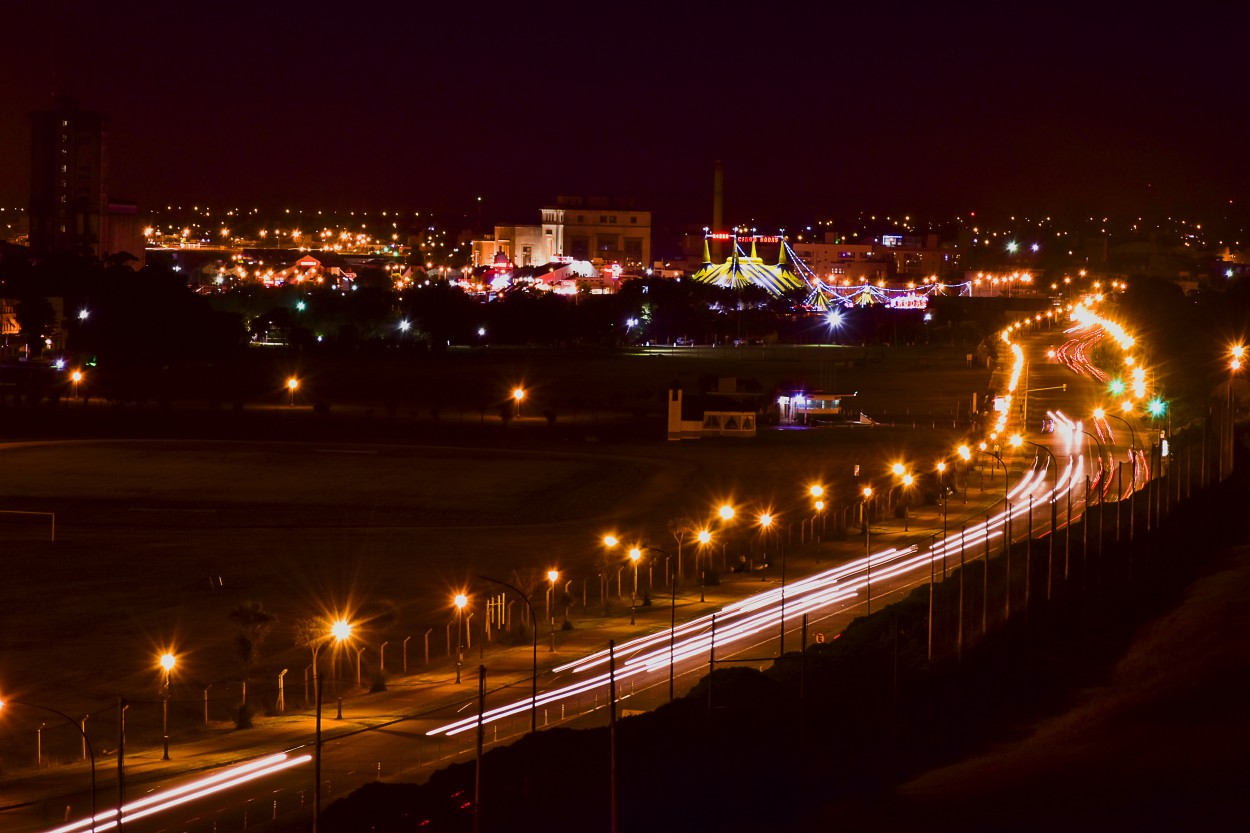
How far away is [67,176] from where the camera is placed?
8050 centimetres

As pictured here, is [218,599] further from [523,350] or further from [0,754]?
[523,350]

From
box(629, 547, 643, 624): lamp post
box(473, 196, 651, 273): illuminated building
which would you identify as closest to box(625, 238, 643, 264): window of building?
box(473, 196, 651, 273): illuminated building

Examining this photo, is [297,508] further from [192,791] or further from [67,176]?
[67,176]

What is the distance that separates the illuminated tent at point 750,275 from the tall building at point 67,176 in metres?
41.7

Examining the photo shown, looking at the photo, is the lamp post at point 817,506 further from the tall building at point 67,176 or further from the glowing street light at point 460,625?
the tall building at point 67,176

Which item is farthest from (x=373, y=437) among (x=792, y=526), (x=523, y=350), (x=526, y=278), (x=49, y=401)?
(x=526, y=278)

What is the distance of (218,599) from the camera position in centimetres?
2122

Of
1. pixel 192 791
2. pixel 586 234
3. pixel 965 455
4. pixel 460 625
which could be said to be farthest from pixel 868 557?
pixel 586 234

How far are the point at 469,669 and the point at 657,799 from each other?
5.68 meters

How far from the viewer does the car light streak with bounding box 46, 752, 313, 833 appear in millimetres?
11891

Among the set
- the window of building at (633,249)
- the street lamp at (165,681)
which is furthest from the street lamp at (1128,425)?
the window of building at (633,249)

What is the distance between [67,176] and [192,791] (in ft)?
242

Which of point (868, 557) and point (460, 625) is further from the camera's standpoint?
point (868, 557)

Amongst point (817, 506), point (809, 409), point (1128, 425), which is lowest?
point (817, 506)
